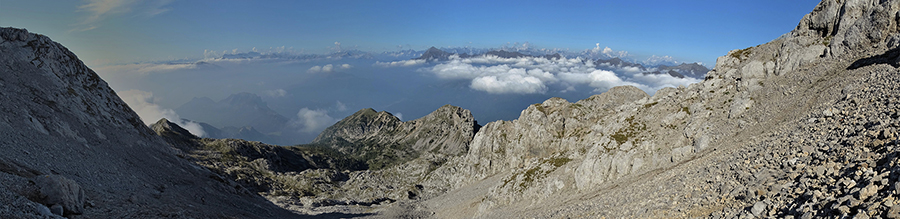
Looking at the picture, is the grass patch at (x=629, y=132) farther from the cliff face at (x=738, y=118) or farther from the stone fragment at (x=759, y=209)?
the stone fragment at (x=759, y=209)

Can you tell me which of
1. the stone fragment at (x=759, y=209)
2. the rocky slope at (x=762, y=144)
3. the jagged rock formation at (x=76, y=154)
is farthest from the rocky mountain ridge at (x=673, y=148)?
the jagged rock formation at (x=76, y=154)

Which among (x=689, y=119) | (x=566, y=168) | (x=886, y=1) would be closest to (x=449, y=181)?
(x=566, y=168)

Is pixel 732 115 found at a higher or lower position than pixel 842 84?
lower

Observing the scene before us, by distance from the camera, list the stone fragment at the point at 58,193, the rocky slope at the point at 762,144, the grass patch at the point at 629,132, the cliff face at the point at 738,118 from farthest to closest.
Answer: the grass patch at the point at 629,132 → the cliff face at the point at 738,118 → the stone fragment at the point at 58,193 → the rocky slope at the point at 762,144

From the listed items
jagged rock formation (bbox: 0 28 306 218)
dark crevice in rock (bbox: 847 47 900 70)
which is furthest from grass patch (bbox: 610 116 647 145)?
jagged rock formation (bbox: 0 28 306 218)

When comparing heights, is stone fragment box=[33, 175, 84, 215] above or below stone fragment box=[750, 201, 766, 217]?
above

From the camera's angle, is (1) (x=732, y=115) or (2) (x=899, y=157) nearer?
(2) (x=899, y=157)

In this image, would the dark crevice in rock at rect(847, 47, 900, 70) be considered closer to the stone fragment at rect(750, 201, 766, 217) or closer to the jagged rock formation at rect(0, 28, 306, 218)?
the stone fragment at rect(750, 201, 766, 217)

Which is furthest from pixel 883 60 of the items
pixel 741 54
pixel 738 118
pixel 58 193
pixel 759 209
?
pixel 58 193

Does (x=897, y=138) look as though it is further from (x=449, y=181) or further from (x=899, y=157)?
(x=449, y=181)
